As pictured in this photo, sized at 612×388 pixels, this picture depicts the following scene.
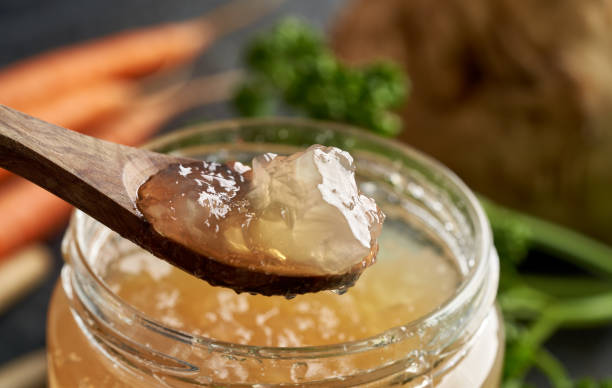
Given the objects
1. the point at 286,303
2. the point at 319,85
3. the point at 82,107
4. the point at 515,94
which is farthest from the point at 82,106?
the point at 286,303

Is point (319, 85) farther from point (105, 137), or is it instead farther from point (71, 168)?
point (71, 168)

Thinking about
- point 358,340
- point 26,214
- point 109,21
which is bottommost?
point 26,214

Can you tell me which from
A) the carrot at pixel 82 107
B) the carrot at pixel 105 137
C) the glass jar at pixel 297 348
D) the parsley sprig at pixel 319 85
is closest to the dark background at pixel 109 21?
the carrot at pixel 105 137

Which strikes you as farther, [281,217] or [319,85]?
[319,85]

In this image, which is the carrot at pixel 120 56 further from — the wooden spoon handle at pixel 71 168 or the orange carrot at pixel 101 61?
the wooden spoon handle at pixel 71 168

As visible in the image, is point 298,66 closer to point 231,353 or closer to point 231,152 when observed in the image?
point 231,152

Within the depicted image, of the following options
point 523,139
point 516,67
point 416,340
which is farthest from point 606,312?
point 416,340
